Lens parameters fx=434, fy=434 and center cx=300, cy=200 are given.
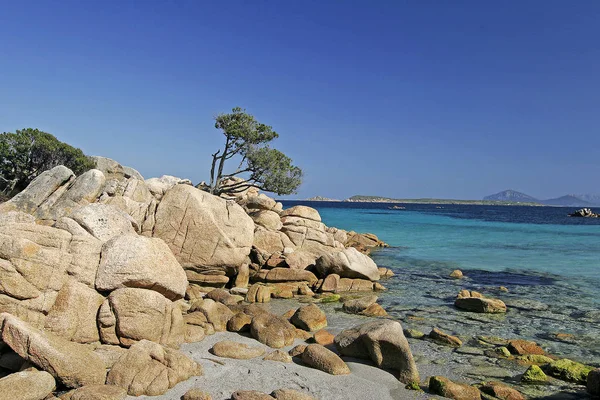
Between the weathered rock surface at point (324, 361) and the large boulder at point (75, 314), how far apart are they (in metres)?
5.26

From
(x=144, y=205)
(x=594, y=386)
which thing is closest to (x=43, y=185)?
(x=144, y=205)

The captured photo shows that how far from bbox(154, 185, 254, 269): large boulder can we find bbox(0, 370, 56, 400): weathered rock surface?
1078 centimetres

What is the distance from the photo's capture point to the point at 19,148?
36.2m

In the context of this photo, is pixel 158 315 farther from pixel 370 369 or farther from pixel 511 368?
pixel 511 368

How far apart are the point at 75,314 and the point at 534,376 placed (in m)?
11.3

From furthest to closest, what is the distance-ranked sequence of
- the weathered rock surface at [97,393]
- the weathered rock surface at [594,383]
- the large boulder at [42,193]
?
the large boulder at [42,193], the weathered rock surface at [594,383], the weathered rock surface at [97,393]

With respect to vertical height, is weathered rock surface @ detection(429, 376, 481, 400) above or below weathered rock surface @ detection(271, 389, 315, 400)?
below

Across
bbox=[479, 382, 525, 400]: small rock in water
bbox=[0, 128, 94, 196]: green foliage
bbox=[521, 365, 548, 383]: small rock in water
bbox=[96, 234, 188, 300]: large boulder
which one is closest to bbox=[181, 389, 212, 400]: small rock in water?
bbox=[96, 234, 188, 300]: large boulder

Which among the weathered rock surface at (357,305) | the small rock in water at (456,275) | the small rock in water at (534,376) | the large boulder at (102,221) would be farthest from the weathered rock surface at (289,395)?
the small rock in water at (456,275)

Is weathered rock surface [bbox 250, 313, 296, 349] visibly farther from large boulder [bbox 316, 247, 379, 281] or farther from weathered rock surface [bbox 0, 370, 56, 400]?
large boulder [bbox 316, 247, 379, 281]

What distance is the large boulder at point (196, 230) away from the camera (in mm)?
19141

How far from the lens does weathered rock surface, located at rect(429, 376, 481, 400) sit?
372 inches

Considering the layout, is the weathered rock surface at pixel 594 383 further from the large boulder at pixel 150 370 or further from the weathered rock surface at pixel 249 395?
the large boulder at pixel 150 370

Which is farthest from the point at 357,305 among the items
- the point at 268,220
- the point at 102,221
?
the point at 268,220
